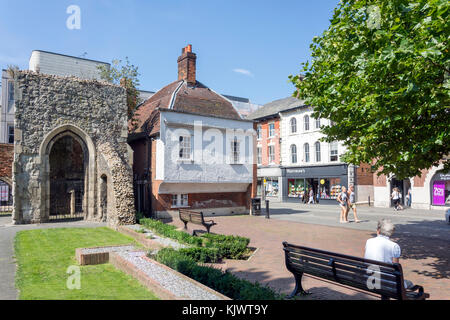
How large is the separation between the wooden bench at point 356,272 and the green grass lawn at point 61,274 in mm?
2838

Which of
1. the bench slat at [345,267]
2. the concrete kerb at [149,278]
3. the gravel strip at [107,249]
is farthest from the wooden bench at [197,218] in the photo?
the bench slat at [345,267]

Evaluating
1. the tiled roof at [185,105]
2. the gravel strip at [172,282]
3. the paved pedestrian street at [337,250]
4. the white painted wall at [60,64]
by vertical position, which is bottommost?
the paved pedestrian street at [337,250]

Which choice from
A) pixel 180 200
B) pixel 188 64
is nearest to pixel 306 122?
pixel 188 64

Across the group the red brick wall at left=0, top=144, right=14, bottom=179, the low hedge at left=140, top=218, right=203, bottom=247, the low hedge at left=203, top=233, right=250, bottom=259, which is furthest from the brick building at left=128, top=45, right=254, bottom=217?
the low hedge at left=203, top=233, right=250, bottom=259

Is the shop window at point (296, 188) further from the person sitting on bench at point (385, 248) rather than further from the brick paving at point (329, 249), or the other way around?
the person sitting on bench at point (385, 248)

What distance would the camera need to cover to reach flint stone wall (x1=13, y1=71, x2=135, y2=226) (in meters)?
16.3

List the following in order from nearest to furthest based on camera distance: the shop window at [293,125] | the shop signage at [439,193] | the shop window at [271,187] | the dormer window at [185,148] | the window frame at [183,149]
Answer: the window frame at [183,149]
the dormer window at [185,148]
the shop signage at [439,193]
the shop window at [293,125]
the shop window at [271,187]

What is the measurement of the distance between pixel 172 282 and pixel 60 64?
3887 centimetres

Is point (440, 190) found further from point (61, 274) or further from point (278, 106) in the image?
point (61, 274)

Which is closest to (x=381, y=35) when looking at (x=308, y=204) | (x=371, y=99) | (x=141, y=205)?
(x=371, y=99)

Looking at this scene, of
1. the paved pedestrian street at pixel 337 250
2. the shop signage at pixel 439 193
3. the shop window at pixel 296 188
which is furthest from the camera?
the shop window at pixel 296 188

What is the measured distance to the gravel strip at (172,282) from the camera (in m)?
5.36

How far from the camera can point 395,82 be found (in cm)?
815

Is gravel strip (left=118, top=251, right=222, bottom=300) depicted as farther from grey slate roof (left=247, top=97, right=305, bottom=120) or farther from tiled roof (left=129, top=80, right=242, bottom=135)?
grey slate roof (left=247, top=97, right=305, bottom=120)
